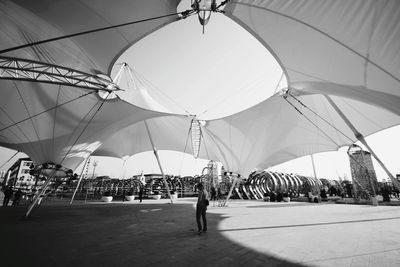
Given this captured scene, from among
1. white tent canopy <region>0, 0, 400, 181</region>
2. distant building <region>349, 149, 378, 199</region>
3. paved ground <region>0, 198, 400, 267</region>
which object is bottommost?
paved ground <region>0, 198, 400, 267</region>

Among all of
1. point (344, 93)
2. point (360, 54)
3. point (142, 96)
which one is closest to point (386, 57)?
point (360, 54)

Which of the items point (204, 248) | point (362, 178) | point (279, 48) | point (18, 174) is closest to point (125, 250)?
point (204, 248)

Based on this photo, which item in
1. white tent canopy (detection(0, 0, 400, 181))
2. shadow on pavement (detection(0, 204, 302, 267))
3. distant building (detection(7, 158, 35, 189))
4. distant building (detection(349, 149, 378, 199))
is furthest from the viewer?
distant building (detection(7, 158, 35, 189))

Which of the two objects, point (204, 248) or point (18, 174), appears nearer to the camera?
point (204, 248)

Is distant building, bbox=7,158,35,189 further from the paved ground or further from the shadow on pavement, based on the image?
the paved ground

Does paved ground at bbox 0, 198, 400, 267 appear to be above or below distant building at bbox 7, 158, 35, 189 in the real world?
below

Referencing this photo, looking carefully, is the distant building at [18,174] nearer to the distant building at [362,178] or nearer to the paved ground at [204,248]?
the paved ground at [204,248]

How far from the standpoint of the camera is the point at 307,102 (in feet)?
43.3

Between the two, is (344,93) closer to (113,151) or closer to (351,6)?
(351,6)

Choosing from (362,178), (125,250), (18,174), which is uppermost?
(18,174)

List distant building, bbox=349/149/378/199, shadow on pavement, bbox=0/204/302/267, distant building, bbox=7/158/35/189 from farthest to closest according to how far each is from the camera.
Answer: distant building, bbox=7/158/35/189 < distant building, bbox=349/149/378/199 < shadow on pavement, bbox=0/204/302/267

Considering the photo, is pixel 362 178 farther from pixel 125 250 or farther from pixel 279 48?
pixel 125 250

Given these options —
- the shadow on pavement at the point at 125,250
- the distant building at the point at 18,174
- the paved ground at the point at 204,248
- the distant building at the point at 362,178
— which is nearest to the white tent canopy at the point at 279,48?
the distant building at the point at 362,178

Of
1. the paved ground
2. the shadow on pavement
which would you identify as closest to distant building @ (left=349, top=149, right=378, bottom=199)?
the paved ground
